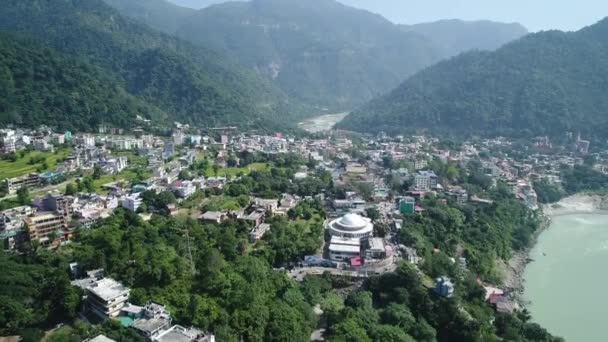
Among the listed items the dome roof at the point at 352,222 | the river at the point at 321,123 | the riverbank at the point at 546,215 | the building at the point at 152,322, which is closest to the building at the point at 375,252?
the dome roof at the point at 352,222

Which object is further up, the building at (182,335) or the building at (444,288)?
the building at (182,335)

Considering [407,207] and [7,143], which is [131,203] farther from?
[7,143]

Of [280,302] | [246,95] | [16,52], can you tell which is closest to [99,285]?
[280,302]

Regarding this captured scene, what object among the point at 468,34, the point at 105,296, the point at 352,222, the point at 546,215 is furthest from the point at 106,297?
the point at 468,34

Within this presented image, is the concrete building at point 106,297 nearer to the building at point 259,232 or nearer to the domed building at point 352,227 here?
the building at point 259,232

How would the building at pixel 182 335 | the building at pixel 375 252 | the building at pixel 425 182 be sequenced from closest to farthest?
1. the building at pixel 182 335
2. the building at pixel 375 252
3. the building at pixel 425 182

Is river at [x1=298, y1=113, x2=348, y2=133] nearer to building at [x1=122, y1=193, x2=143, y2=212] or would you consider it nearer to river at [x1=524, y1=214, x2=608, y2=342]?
river at [x1=524, y1=214, x2=608, y2=342]

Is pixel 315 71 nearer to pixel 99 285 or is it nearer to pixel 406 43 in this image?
pixel 406 43

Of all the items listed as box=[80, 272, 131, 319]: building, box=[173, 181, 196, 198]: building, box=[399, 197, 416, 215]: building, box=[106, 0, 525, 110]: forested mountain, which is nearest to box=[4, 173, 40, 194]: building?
box=[173, 181, 196, 198]: building
